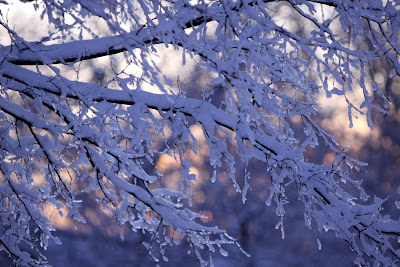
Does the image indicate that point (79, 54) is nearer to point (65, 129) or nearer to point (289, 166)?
point (65, 129)

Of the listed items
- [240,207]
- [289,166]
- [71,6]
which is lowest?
[289,166]

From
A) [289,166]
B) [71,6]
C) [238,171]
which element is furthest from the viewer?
[238,171]

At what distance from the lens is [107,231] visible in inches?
446

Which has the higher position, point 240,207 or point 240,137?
point 240,207

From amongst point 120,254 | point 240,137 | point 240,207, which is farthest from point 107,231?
point 240,137

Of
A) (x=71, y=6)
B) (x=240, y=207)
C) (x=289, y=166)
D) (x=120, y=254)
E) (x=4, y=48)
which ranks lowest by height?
(x=289, y=166)

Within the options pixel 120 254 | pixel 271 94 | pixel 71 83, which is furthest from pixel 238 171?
pixel 71 83

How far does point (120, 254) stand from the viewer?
1130 centimetres

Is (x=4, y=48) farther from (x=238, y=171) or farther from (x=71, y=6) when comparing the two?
(x=238, y=171)

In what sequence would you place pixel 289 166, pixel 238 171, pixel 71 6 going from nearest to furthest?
pixel 289 166
pixel 71 6
pixel 238 171

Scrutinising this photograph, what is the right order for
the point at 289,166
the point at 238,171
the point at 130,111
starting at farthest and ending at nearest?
the point at 238,171 → the point at 289,166 → the point at 130,111

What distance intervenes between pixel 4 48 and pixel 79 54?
51cm

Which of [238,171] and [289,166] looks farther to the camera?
[238,171]

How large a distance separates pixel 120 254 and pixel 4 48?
8.52 m
